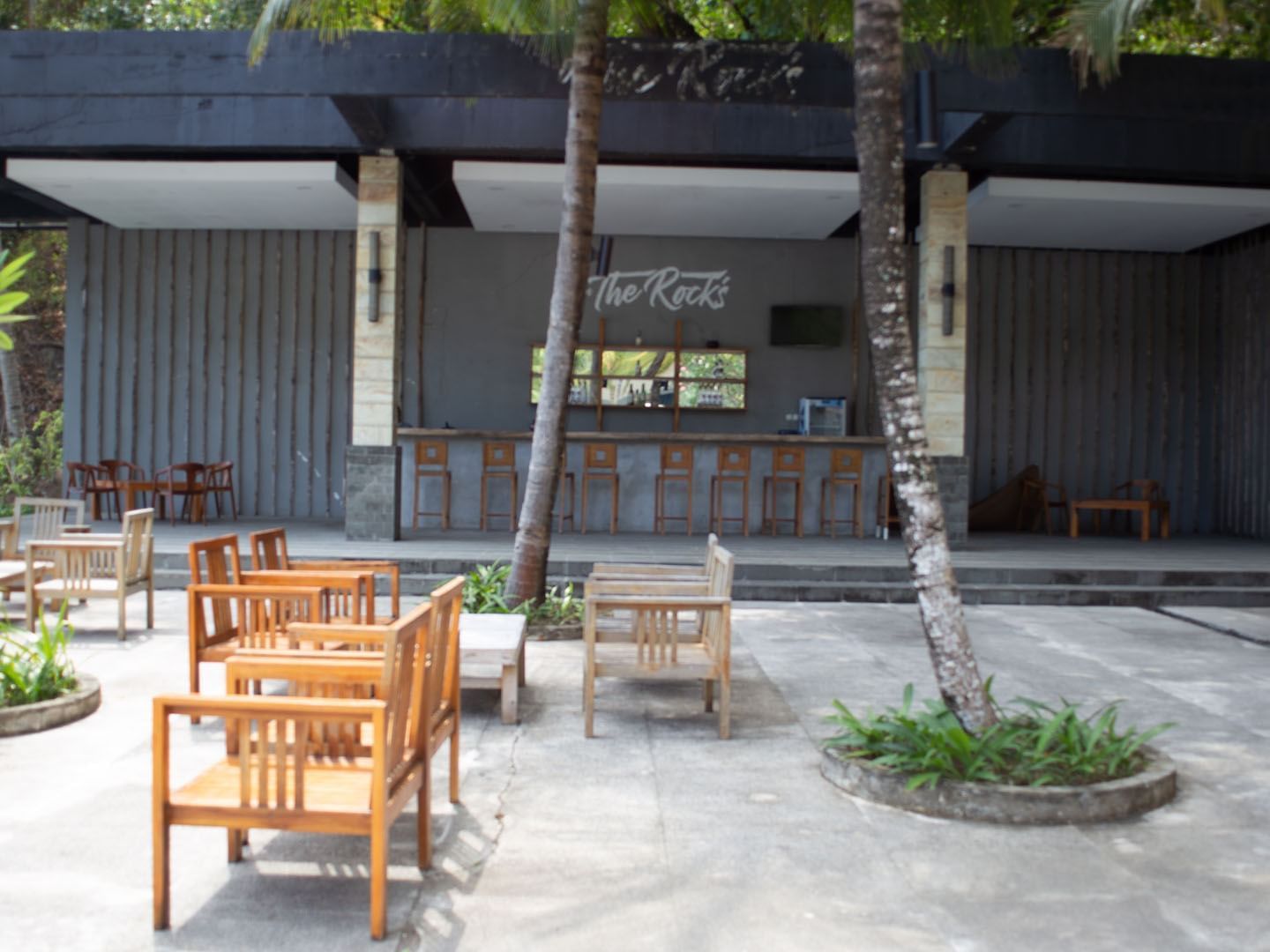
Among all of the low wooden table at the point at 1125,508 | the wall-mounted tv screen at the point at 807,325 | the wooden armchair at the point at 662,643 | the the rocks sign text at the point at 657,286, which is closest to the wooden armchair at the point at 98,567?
the wooden armchair at the point at 662,643

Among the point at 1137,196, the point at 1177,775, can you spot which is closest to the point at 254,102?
the point at 1137,196

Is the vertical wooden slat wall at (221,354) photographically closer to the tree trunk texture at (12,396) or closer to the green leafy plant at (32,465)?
the green leafy plant at (32,465)

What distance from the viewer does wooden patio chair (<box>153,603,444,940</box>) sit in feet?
9.57

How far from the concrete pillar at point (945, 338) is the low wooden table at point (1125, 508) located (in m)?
2.43

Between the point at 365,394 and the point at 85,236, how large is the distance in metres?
5.90

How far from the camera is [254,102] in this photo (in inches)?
407

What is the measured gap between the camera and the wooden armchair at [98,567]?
662cm

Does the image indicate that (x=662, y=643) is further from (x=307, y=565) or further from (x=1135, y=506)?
(x=1135, y=506)

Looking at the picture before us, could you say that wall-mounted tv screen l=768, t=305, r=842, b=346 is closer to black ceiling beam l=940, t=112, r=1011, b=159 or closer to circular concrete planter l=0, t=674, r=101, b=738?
black ceiling beam l=940, t=112, r=1011, b=159

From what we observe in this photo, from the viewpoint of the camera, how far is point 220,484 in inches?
553

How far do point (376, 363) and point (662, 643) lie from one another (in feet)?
21.0

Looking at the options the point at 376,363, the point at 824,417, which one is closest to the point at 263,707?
the point at 376,363

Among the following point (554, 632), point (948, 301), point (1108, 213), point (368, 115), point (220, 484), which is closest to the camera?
point (554, 632)

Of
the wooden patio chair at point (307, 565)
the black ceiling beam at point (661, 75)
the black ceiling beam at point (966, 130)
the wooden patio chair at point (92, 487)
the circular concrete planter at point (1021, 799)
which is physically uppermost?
the black ceiling beam at point (661, 75)
